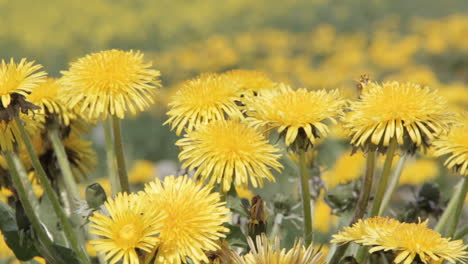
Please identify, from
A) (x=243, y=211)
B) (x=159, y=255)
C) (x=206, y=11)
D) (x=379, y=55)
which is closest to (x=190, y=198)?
(x=159, y=255)

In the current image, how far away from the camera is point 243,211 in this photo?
1.34m

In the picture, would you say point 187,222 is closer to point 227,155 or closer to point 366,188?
point 227,155

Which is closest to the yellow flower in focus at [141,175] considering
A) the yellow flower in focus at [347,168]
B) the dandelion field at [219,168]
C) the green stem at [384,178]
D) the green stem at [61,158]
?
the dandelion field at [219,168]

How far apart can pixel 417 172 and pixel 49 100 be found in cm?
261

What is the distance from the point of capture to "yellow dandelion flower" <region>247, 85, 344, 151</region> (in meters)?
1.26

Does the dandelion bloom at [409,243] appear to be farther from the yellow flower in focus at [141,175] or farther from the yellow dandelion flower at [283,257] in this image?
the yellow flower in focus at [141,175]

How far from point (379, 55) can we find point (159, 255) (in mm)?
6537

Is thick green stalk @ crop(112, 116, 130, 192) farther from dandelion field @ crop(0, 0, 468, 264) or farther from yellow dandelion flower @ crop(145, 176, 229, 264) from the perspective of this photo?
yellow dandelion flower @ crop(145, 176, 229, 264)

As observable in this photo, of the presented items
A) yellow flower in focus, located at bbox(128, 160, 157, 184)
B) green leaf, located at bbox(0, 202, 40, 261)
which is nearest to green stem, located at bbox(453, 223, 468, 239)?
green leaf, located at bbox(0, 202, 40, 261)

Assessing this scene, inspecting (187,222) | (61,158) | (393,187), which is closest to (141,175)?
(61,158)

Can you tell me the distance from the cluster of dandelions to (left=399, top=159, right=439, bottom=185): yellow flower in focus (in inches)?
81.8

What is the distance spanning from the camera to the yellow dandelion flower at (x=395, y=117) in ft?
4.17

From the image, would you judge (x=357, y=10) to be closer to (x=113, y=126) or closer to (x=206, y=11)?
(x=206, y=11)

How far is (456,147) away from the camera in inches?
53.5
